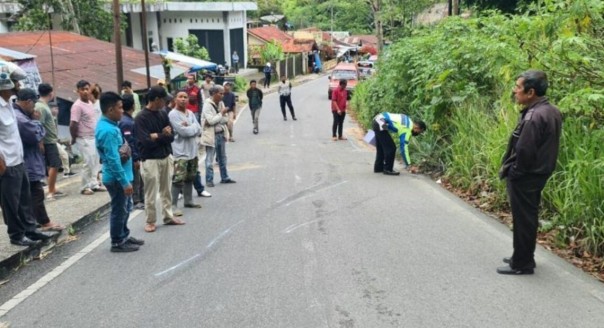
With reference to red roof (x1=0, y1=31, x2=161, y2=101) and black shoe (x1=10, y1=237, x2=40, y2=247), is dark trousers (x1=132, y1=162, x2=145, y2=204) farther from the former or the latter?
red roof (x1=0, y1=31, x2=161, y2=101)

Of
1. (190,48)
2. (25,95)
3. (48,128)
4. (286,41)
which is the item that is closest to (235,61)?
(190,48)

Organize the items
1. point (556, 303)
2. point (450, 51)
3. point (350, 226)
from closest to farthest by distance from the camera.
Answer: point (556, 303), point (350, 226), point (450, 51)

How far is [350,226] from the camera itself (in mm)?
7824

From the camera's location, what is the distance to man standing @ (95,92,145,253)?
654cm

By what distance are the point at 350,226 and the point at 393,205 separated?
1.52m

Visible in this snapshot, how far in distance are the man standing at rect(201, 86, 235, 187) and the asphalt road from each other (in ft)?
3.70

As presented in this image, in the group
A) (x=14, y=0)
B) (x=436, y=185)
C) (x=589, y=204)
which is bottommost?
(x=436, y=185)

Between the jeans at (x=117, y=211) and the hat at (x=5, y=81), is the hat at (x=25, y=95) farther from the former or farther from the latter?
the jeans at (x=117, y=211)

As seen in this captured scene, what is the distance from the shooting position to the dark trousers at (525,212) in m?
5.65

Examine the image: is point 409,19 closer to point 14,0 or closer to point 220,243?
point 14,0

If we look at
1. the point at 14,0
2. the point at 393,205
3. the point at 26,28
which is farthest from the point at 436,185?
the point at 14,0

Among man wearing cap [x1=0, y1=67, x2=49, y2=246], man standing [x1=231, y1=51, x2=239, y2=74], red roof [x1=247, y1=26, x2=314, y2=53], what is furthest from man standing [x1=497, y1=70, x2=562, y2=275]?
red roof [x1=247, y1=26, x2=314, y2=53]

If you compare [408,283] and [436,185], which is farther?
[436,185]

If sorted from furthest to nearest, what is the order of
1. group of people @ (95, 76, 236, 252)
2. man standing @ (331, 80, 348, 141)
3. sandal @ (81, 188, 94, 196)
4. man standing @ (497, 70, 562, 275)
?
man standing @ (331, 80, 348, 141), sandal @ (81, 188, 94, 196), group of people @ (95, 76, 236, 252), man standing @ (497, 70, 562, 275)
